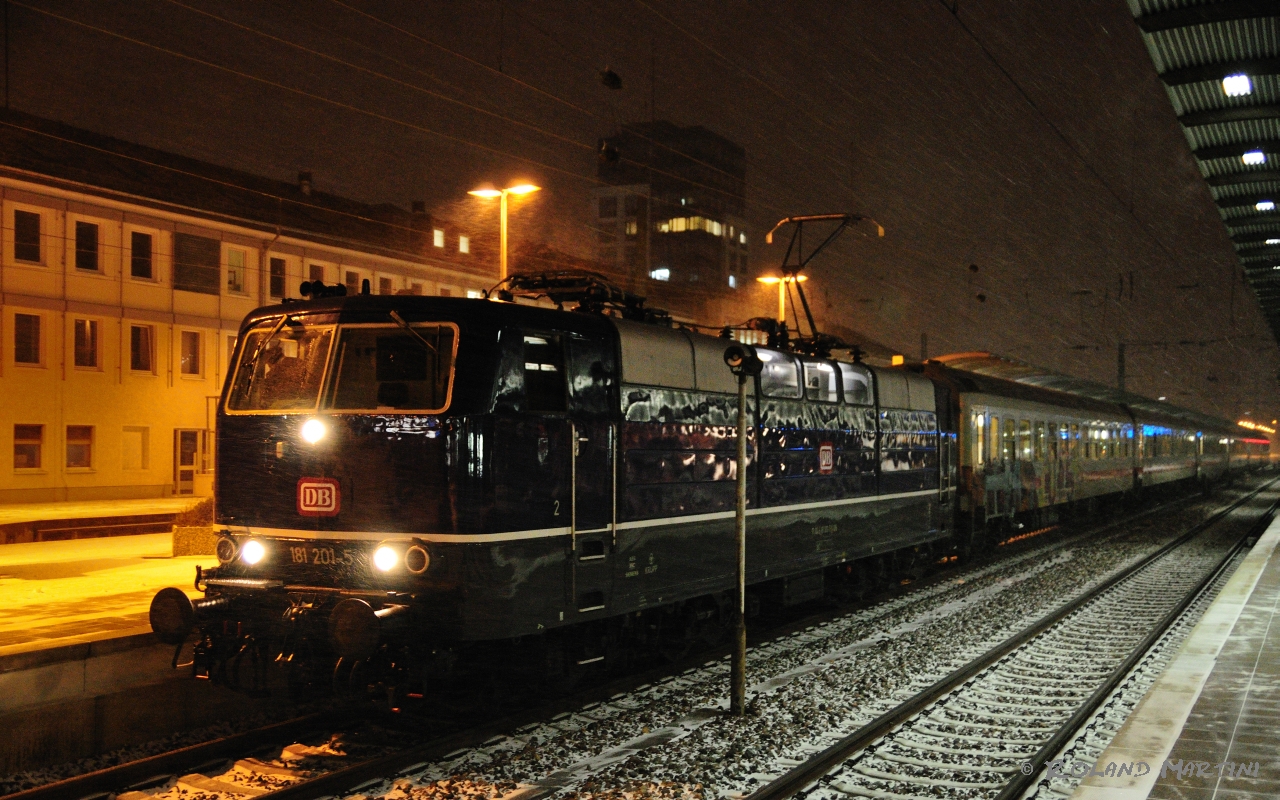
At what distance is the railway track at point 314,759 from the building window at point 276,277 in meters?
31.5

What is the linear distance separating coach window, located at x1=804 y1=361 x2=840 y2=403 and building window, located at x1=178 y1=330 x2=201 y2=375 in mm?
27809

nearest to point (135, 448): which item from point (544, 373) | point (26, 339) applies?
point (26, 339)

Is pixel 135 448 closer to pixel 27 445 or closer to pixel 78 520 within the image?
pixel 27 445

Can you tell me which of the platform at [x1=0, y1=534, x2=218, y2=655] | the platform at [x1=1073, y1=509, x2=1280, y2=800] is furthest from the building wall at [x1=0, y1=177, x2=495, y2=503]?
the platform at [x1=1073, y1=509, x2=1280, y2=800]

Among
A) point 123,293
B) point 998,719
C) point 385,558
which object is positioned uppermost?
point 123,293

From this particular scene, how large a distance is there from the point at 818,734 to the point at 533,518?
2800mm

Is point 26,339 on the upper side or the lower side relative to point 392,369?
upper

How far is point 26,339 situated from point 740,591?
28953mm

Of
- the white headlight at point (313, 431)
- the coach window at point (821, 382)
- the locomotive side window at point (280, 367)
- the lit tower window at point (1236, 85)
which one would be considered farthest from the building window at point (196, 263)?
the lit tower window at point (1236, 85)

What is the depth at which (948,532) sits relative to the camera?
1795 cm

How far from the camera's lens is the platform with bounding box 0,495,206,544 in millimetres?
21547

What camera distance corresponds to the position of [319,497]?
7.94 meters

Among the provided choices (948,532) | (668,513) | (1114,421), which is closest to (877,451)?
(948,532)

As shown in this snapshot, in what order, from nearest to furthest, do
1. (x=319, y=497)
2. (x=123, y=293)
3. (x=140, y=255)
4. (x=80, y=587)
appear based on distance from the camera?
(x=319, y=497)
(x=80, y=587)
(x=123, y=293)
(x=140, y=255)
